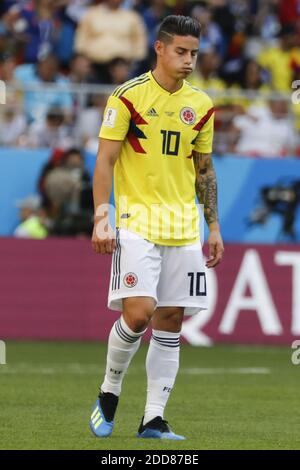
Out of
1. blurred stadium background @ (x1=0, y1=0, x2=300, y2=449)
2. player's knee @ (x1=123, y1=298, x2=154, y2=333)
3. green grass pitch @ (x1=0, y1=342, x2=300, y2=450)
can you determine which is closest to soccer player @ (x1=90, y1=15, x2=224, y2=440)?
player's knee @ (x1=123, y1=298, x2=154, y2=333)

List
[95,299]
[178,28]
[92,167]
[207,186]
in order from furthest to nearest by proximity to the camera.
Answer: [92,167] → [95,299] → [207,186] → [178,28]

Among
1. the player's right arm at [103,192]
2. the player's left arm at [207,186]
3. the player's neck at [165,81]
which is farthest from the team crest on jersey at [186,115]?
the player's right arm at [103,192]

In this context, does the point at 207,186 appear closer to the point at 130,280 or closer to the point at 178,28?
the point at 130,280

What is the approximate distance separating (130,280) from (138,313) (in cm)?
21

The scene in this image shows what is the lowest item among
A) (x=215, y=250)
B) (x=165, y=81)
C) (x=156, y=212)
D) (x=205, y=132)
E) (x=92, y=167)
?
(x=92, y=167)

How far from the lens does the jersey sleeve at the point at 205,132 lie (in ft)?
27.6

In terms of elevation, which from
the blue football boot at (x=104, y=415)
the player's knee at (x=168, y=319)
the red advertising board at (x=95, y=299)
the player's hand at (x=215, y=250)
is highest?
the player's hand at (x=215, y=250)

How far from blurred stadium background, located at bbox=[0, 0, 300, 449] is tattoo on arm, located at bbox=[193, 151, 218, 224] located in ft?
14.7

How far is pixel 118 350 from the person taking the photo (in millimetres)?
8234

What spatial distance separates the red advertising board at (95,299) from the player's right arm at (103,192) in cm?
844

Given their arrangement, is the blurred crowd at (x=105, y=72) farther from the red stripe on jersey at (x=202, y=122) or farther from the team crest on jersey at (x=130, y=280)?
the team crest on jersey at (x=130, y=280)

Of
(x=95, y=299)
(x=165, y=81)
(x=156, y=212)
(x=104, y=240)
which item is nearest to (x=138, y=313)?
(x=104, y=240)

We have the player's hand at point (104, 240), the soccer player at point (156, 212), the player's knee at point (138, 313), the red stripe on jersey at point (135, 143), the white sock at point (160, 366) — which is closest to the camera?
the player's hand at point (104, 240)
